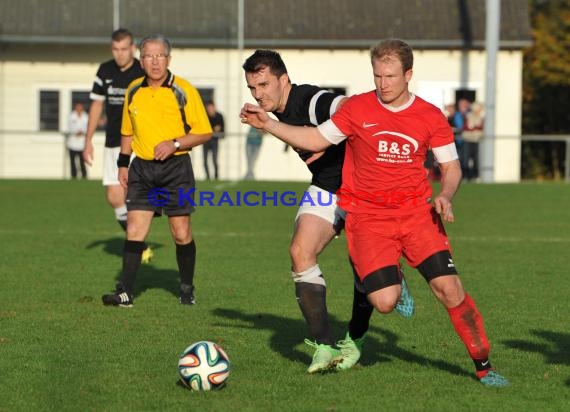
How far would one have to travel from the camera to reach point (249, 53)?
33.1m

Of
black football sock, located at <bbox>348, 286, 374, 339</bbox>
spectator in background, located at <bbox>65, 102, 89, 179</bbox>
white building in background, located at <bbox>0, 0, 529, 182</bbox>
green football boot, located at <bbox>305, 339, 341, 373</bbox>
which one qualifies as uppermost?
white building in background, located at <bbox>0, 0, 529, 182</bbox>

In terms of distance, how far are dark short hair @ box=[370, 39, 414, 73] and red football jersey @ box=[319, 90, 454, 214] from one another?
252 mm

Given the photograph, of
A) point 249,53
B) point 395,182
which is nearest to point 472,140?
point 249,53

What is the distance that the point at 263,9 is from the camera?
34250 millimetres

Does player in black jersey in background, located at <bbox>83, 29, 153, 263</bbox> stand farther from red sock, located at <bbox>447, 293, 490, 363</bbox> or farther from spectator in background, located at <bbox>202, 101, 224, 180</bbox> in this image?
spectator in background, located at <bbox>202, 101, 224, 180</bbox>

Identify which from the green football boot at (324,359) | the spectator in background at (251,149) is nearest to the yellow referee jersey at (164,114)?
the green football boot at (324,359)

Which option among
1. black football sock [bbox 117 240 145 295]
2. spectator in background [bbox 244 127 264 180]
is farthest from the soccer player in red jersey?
spectator in background [bbox 244 127 264 180]

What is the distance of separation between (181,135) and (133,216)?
0.76 m

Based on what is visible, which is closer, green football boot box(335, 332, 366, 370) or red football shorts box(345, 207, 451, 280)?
red football shorts box(345, 207, 451, 280)

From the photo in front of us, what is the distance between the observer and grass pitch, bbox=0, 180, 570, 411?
20.2ft

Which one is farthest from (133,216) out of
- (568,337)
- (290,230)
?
(290,230)

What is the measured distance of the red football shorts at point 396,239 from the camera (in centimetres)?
639

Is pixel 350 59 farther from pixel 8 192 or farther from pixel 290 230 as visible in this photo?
pixel 290 230

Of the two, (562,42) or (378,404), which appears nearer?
(378,404)
